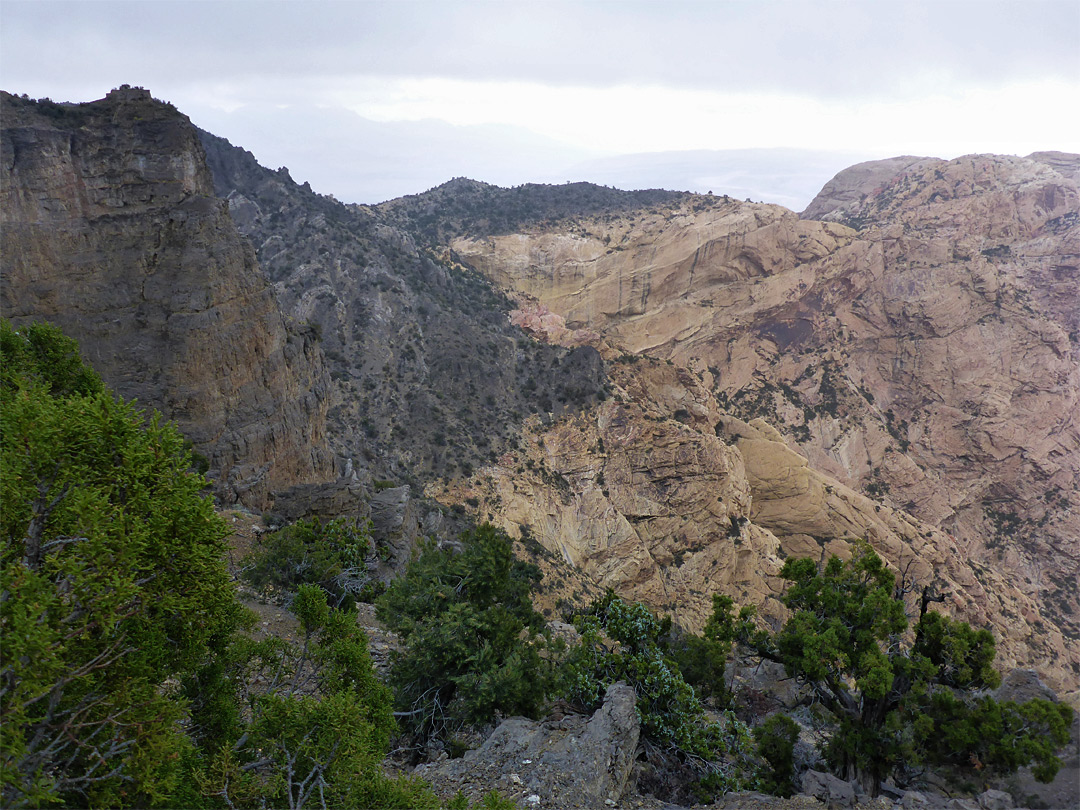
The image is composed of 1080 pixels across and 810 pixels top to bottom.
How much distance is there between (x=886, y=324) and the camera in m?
72.9

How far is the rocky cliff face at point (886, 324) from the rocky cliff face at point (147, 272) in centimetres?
4315

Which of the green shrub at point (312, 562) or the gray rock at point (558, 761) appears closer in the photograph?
the gray rock at point (558, 761)

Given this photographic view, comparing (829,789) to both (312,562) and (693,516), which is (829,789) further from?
(693,516)

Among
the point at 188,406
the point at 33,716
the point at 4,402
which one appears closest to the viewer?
the point at 33,716

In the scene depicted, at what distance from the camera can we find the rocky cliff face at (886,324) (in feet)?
209

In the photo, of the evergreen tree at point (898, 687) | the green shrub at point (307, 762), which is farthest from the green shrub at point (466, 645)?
the evergreen tree at point (898, 687)

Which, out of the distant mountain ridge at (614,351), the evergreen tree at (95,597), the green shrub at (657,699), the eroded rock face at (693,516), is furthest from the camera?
the eroded rock face at (693,516)

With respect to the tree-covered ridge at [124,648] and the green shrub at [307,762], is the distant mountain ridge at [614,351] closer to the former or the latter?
the green shrub at [307,762]

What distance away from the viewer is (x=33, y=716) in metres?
6.55

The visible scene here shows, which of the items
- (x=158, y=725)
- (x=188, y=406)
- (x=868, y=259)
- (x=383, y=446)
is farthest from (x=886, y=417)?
(x=158, y=725)

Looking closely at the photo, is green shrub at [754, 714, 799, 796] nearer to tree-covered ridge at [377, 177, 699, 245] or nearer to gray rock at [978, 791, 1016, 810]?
gray rock at [978, 791, 1016, 810]

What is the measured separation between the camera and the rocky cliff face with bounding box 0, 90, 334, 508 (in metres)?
24.9

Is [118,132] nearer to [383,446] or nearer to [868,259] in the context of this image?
[383,446]

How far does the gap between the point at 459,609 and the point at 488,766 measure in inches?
123
